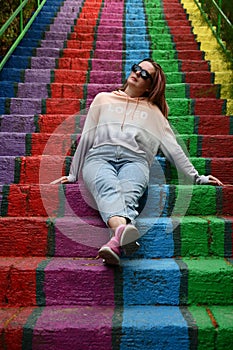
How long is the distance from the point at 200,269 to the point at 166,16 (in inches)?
170

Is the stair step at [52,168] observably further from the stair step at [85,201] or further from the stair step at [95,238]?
the stair step at [95,238]

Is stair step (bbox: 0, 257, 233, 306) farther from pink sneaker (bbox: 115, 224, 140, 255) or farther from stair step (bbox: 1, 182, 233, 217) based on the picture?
stair step (bbox: 1, 182, 233, 217)

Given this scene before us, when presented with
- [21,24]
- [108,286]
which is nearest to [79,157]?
[108,286]

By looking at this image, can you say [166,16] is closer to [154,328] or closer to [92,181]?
[92,181]

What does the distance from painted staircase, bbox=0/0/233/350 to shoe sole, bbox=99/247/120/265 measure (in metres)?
0.05

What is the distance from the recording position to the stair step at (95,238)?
203 cm

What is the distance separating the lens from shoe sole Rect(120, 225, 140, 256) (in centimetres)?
180

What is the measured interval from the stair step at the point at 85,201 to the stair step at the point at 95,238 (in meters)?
0.19

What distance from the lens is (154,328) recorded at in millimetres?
1597

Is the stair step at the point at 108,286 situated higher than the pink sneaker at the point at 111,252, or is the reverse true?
the pink sneaker at the point at 111,252

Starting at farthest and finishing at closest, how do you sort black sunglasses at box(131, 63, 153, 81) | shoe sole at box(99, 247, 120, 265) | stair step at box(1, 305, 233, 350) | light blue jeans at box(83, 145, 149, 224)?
1. black sunglasses at box(131, 63, 153, 81)
2. light blue jeans at box(83, 145, 149, 224)
3. shoe sole at box(99, 247, 120, 265)
4. stair step at box(1, 305, 233, 350)

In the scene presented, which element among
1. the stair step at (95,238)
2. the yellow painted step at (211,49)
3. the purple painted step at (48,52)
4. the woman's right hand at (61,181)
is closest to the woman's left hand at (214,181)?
the stair step at (95,238)

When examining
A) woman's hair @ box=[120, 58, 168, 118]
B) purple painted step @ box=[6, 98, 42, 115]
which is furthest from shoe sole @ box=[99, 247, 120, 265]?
purple painted step @ box=[6, 98, 42, 115]

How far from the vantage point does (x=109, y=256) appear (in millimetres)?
1771
